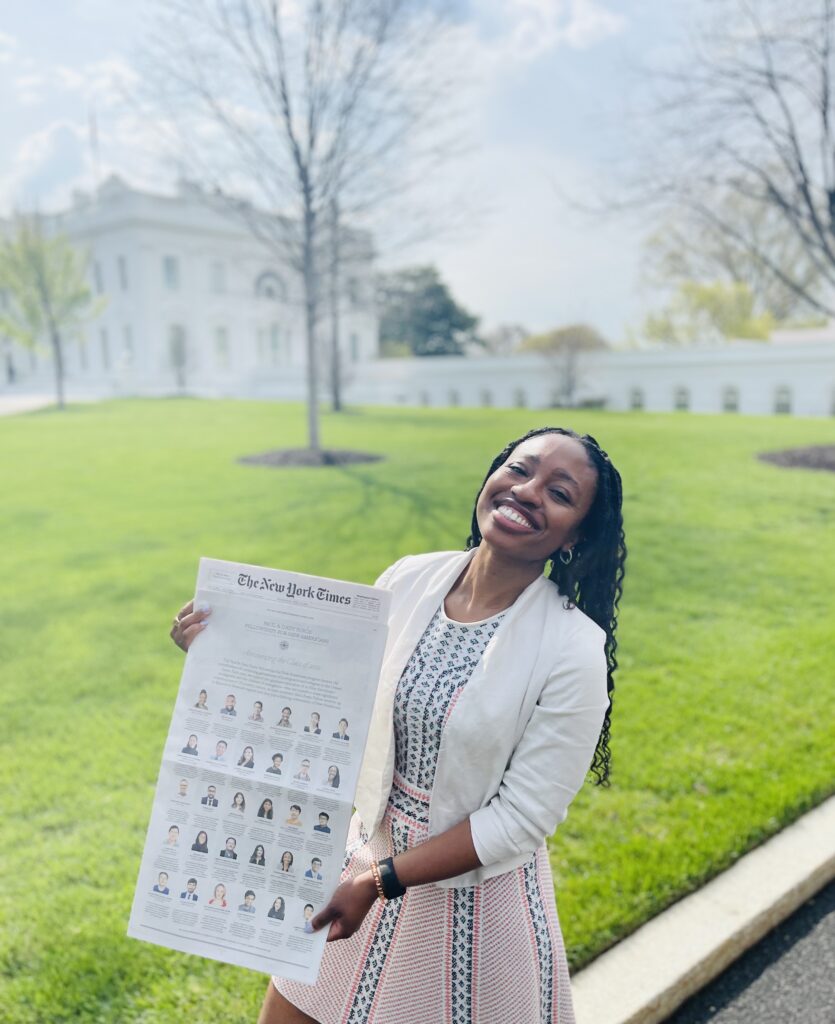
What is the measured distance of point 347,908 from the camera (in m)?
1.49

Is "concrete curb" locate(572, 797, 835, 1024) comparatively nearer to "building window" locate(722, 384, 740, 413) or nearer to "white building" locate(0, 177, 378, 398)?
"building window" locate(722, 384, 740, 413)

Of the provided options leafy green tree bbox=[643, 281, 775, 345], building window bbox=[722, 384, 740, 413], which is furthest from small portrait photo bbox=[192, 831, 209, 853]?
leafy green tree bbox=[643, 281, 775, 345]

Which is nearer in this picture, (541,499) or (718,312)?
(541,499)

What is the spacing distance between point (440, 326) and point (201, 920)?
56646 millimetres

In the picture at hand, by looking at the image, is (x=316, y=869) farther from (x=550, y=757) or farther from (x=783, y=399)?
(x=783, y=399)

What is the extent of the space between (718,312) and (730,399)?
32.3ft

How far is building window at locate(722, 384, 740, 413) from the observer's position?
32594 millimetres

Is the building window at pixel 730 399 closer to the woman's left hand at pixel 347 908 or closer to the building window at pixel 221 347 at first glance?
the building window at pixel 221 347

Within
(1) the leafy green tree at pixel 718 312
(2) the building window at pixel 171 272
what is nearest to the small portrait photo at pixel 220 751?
(1) the leafy green tree at pixel 718 312

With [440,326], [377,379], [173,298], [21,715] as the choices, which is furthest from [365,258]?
[440,326]

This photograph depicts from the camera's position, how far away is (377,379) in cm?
4009

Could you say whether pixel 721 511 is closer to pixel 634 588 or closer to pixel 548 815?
pixel 634 588

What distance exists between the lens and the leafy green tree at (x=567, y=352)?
32781mm

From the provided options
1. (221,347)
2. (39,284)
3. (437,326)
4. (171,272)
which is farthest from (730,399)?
(171,272)
